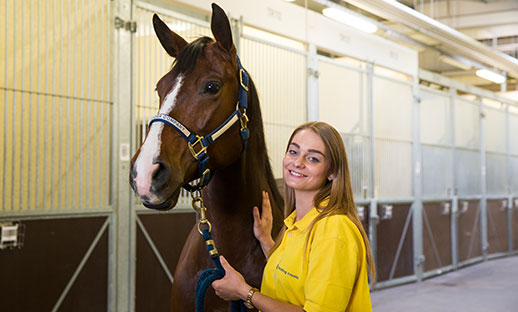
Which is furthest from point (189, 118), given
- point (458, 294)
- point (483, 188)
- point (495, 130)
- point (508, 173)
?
point (508, 173)

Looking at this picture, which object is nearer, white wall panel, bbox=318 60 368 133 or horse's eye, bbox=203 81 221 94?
horse's eye, bbox=203 81 221 94

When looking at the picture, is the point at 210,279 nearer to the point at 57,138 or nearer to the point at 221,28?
the point at 221,28

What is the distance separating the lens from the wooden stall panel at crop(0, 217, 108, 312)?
107 inches

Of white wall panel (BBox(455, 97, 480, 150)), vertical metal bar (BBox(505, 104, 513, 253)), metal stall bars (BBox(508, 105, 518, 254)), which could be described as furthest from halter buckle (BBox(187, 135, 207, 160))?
metal stall bars (BBox(508, 105, 518, 254))

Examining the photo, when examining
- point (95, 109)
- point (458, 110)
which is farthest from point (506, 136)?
point (95, 109)

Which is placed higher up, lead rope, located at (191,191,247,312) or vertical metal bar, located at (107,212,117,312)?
lead rope, located at (191,191,247,312)

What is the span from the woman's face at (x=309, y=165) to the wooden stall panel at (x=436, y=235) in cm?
525

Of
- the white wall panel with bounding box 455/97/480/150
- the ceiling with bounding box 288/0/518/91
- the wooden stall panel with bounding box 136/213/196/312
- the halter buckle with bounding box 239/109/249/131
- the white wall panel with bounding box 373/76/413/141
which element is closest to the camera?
the halter buckle with bounding box 239/109/249/131

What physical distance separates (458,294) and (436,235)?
1.35 m

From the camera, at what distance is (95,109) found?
3.08m

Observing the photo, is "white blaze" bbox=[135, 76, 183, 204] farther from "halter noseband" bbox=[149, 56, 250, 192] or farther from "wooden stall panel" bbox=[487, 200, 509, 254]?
"wooden stall panel" bbox=[487, 200, 509, 254]

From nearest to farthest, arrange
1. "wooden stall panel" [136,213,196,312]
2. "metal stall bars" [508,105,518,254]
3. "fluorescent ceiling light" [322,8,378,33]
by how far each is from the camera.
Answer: "wooden stall panel" [136,213,196,312], "fluorescent ceiling light" [322,8,378,33], "metal stall bars" [508,105,518,254]

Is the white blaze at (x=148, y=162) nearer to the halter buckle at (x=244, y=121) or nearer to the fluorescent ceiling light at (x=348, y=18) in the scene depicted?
the halter buckle at (x=244, y=121)

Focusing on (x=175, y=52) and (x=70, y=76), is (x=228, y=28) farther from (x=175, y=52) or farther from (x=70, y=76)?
(x=70, y=76)
